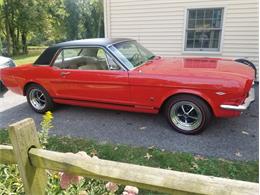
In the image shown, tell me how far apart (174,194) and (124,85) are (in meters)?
3.15

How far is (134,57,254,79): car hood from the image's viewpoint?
3.75 meters

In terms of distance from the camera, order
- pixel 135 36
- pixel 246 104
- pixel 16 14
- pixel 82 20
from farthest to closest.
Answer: pixel 82 20
pixel 16 14
pixel 135 36
pixel 246 104

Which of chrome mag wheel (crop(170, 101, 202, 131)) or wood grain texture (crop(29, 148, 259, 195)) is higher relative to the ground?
wood grain texture (crop(29, 148, 259, 195))

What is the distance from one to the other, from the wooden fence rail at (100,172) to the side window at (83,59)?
122 inches

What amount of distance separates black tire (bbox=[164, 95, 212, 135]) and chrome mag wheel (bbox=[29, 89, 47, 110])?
2.76m

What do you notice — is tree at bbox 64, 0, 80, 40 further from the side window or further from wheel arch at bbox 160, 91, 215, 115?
wheel arch at bbox 160, 91, 215, 115

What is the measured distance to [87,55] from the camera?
5039 millimetres

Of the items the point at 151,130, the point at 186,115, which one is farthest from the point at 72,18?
the point at 186,115

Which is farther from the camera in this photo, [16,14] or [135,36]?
[16,14]

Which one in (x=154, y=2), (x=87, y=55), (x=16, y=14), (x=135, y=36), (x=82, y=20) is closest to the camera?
(x=87, y=55)

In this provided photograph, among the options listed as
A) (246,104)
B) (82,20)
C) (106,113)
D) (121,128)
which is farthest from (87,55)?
(82,20)

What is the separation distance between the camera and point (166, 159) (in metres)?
3.33

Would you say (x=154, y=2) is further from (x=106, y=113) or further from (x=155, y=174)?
(x=155, y=174)

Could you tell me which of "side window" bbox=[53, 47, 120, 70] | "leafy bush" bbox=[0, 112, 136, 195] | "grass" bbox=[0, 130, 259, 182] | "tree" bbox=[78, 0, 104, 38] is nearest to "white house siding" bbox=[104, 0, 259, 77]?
"side window" bbox=[53, 47, 120, 70]
